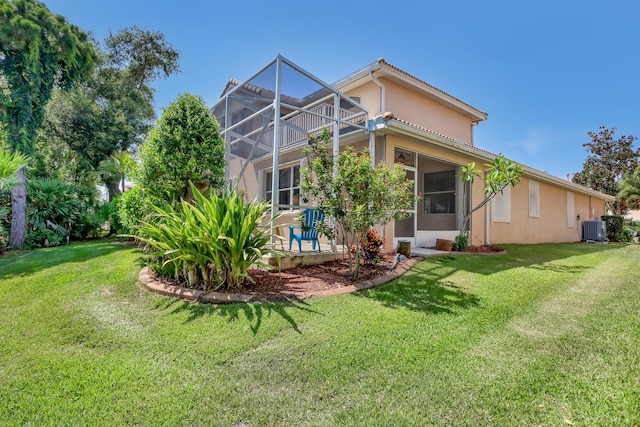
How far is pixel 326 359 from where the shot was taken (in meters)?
2.57

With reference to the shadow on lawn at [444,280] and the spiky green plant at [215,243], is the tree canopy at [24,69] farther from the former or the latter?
the shadow on lawn at [444,280]

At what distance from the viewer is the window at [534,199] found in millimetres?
13094

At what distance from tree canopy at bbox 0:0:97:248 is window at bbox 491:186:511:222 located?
54.3 ft

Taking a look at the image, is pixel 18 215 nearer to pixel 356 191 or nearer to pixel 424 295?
pixel 356 191

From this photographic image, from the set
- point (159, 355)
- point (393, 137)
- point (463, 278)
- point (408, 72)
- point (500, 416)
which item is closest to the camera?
point (500, 416)

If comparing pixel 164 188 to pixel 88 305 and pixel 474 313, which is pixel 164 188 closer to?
pixel 88 305

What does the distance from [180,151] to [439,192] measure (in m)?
9.17

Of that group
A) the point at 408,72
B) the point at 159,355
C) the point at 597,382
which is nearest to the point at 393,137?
the point at 408,72

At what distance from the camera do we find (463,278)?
541 cm

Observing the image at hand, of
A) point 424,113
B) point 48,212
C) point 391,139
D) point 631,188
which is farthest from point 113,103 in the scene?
point 631,188

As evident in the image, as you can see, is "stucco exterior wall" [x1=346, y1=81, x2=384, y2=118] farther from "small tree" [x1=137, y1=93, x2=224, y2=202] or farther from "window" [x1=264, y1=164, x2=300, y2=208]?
"small tree" [x1=137, y1=93, x2=224, y2=202]

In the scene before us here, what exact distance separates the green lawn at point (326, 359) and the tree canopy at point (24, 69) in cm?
797

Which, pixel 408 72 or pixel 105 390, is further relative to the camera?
pixel 408 72

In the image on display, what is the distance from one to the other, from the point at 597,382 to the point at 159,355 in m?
3.67
